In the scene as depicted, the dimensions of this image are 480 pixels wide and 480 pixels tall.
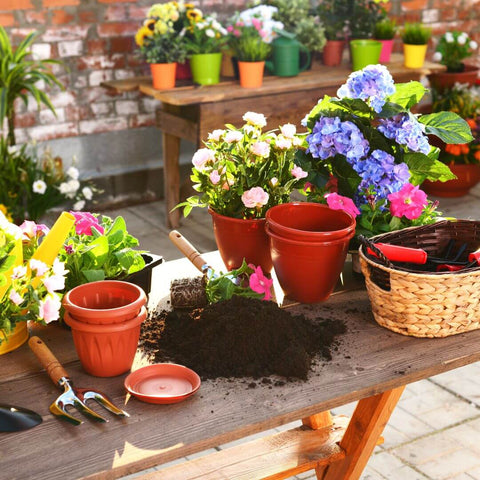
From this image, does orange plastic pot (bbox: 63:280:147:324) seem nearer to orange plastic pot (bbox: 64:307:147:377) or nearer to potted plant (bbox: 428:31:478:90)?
orange plastic pot (bbox: 64:307:147:377)

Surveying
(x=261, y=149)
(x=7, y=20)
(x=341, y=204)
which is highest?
(x=7, y=20)

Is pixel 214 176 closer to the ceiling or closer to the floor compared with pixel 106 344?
closer to the ceiling

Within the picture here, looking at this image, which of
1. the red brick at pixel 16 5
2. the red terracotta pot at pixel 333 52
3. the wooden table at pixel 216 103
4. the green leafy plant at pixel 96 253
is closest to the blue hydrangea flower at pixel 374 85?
the green leafy plant at pixel 96 253

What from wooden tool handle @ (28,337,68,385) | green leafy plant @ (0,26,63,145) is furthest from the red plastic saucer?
green leafy plant @ (0,26,63,145)

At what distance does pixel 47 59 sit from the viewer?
437 centimetres

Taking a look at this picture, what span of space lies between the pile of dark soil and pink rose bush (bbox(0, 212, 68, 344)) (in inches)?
9.9

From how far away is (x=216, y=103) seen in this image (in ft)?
13.7

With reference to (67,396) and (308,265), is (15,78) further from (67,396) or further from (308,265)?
(67,396)

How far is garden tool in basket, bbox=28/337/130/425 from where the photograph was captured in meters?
1.36

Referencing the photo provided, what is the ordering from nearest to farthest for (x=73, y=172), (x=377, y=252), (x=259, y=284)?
(x=377, y=252) → (x=259, y=284) → (x=73, y=172)

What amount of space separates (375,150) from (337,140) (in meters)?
0.09

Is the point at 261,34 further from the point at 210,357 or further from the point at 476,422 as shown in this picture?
the point at 210,357

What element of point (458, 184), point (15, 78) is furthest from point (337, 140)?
point (458, 184)

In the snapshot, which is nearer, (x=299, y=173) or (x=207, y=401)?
(x=207, y=401)
